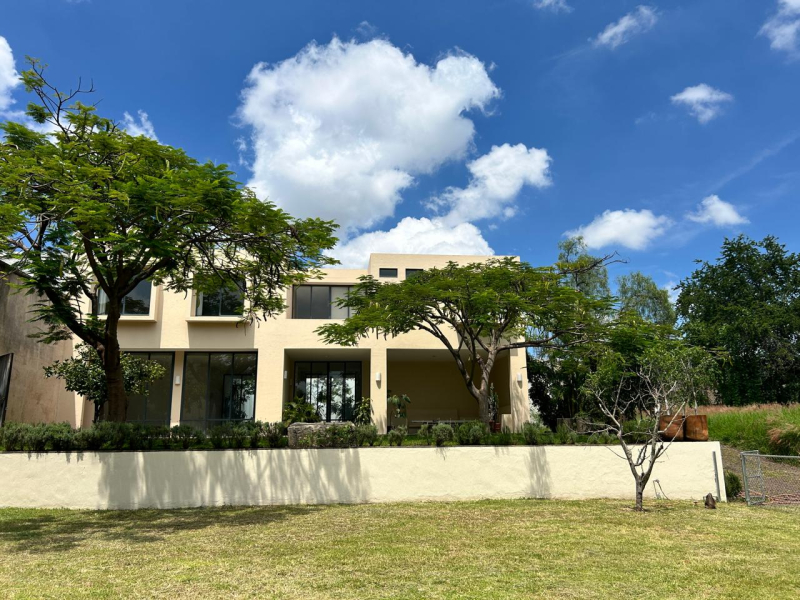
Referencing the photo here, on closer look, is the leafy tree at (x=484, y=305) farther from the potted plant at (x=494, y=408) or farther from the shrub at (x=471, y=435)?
the potted plant at (x=494, y=408)

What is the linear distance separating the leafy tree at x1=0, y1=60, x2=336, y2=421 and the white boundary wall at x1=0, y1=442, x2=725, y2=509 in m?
1.54

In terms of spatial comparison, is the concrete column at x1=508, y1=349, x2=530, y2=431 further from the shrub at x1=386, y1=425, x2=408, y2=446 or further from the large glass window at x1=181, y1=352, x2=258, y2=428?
the large glass window at x1=181, y1=352, x2=258, y2=428

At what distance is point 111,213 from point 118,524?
17.0ft

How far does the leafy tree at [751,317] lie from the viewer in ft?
103

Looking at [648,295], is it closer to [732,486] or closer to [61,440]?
[732,486]

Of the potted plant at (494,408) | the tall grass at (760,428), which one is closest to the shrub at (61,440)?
the potted plant at (494,408)

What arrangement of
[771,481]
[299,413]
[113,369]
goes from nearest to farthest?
[113,369] → [771,481] → [299,413]

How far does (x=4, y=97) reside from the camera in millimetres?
10594

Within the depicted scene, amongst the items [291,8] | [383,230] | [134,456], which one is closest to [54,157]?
[134,456]

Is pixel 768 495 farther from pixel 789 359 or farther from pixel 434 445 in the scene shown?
pixel 789 359

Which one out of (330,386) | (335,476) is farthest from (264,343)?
(335,476)

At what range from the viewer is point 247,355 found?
61.0 feet

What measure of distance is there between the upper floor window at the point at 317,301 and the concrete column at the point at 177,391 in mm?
4154

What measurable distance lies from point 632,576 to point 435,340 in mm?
12890
